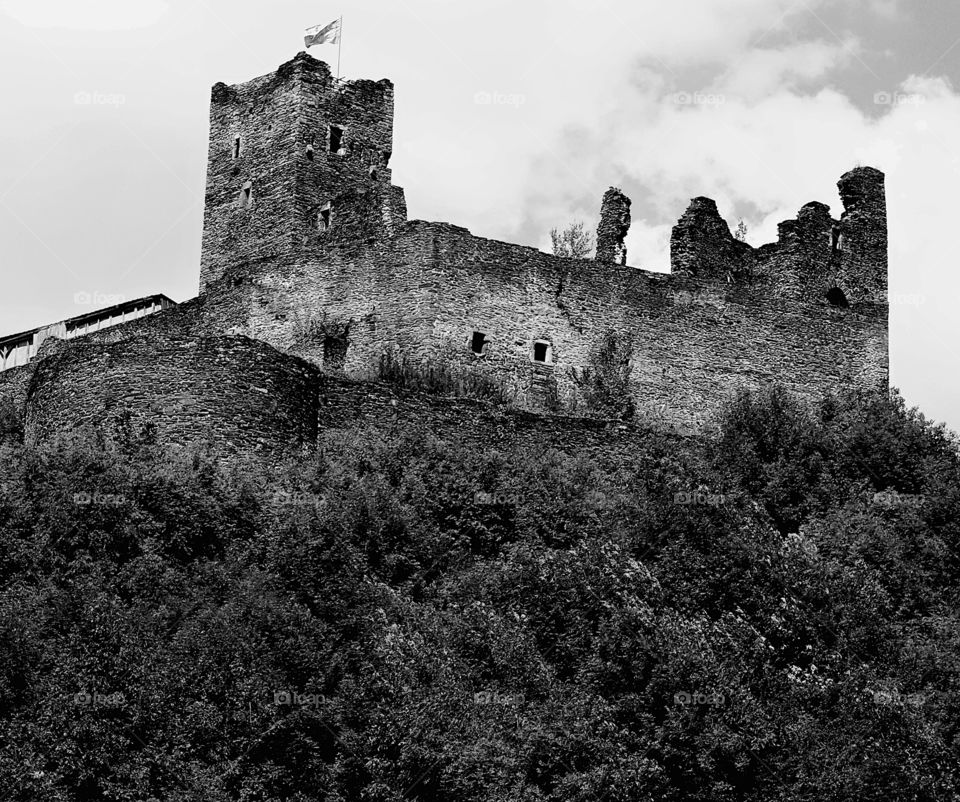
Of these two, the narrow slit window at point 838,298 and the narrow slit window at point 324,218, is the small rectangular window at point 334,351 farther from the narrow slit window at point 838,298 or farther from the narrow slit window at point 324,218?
the narrow slit window at point 838,298

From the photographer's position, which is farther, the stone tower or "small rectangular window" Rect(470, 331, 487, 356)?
the stone tower

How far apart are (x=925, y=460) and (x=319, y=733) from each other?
545 inches

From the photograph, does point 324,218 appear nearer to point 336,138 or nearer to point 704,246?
point 336,138

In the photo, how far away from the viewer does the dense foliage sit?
22406 millimetres

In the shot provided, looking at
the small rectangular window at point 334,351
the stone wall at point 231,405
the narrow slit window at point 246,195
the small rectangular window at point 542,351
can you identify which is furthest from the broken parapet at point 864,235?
the narrow slit window at point 246,195

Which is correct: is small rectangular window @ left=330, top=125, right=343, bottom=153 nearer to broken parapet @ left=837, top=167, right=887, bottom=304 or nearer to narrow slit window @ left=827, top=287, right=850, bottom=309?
broken parapet @ left=837, top=167, right=887, bottom=304

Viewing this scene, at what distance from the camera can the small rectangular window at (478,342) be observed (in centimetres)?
3512

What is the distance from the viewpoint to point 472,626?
82.2 feet

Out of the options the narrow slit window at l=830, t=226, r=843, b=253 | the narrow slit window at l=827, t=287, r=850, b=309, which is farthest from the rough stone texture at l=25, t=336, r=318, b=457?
the narrow slit window at l=830, t=226, r=843, b=253

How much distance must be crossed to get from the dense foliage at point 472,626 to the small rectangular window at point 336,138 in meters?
12.2

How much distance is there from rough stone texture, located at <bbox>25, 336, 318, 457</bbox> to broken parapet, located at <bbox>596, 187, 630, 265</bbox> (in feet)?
32.8

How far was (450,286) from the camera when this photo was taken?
35312mm

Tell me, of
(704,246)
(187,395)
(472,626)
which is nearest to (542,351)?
(704,246)

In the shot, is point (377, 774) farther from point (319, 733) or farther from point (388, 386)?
point (388, 386)
